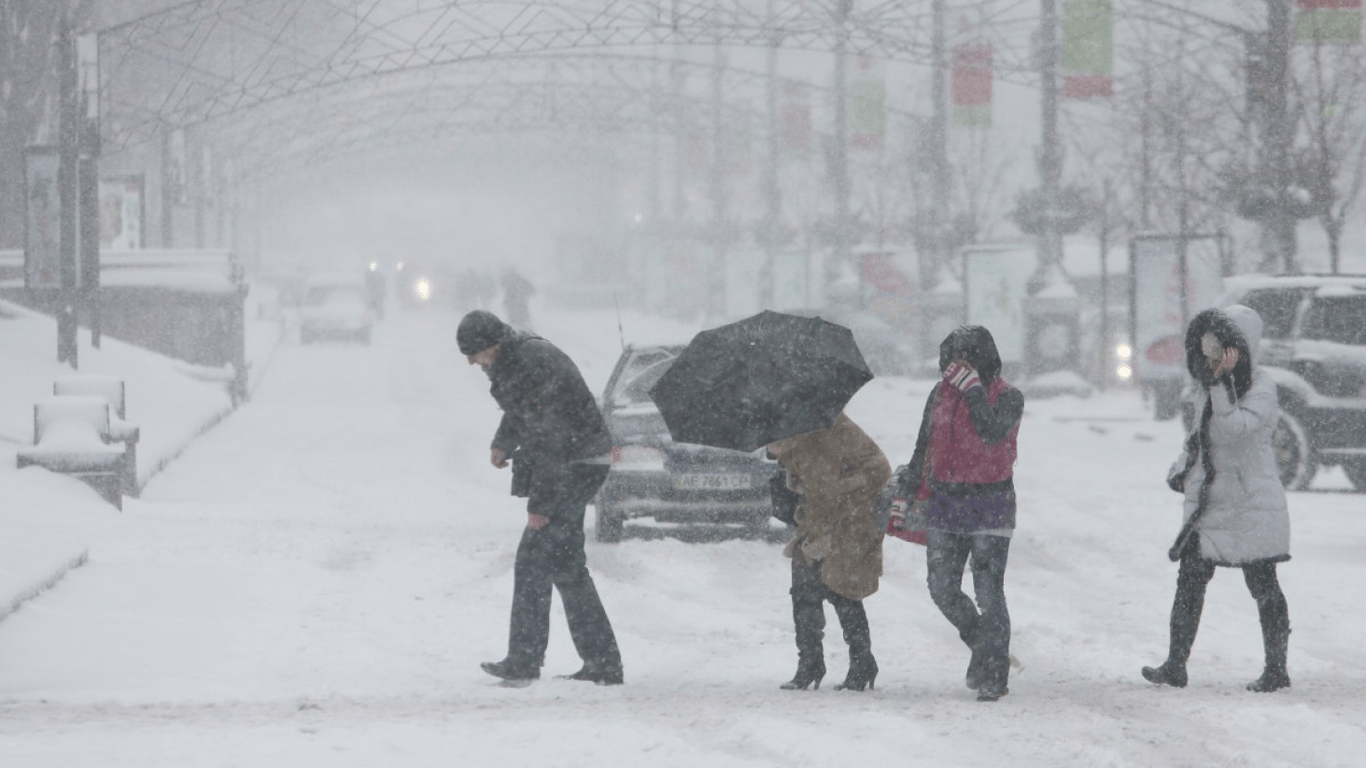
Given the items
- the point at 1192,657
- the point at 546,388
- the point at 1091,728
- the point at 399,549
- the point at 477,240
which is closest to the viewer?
the point at 1091,728

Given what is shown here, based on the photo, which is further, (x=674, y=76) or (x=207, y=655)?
(x=674, y=76)

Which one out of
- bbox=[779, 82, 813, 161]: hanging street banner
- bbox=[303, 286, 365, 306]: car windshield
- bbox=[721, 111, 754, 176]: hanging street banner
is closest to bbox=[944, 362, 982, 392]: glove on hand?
bbox=[779, 82, 813, 161]: hanging street banner

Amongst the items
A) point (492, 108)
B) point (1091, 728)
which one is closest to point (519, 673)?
point (1091, 728)

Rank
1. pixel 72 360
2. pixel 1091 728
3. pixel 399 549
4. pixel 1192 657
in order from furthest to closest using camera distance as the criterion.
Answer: pixel 72 360 → pixel 399 549 → pixel 1192 657 → pixel 1091 728

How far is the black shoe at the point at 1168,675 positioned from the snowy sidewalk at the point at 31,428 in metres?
5.41

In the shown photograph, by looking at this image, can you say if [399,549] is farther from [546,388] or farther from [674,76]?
[674,76]

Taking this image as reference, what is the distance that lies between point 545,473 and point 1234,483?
2.77 m

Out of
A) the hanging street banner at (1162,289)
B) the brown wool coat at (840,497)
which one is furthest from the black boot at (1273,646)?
the hanging street banner at (1162,289)

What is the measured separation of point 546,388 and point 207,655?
226 centimetres

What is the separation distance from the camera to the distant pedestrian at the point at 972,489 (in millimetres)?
7363

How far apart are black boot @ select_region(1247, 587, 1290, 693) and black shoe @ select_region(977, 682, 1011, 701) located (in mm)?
1079

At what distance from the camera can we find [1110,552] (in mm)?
13039

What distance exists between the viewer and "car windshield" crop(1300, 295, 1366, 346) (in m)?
16.8

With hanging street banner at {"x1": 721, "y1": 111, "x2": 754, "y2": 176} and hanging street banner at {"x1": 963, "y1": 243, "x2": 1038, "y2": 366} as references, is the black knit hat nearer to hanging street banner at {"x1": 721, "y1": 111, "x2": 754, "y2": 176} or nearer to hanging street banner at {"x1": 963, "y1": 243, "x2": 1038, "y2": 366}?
hanging street banner at {"x1": 963, "y1": 243, "x2": 1038, "y2": 366}
